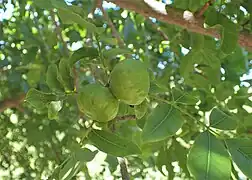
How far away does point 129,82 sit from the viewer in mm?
964

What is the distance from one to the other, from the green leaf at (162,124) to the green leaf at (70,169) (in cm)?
15

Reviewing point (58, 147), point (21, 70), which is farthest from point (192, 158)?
point (58, 147)

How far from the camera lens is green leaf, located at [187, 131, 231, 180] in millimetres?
966

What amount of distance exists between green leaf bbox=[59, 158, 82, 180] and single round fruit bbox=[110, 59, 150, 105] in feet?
0.59

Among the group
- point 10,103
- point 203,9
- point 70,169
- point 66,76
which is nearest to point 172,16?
point 203,9

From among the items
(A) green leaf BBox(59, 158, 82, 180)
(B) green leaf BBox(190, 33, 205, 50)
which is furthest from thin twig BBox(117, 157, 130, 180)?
(B) green leaf BBox(190, 33, 205, 50)

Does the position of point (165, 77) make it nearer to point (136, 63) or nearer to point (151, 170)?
point (151, 170)

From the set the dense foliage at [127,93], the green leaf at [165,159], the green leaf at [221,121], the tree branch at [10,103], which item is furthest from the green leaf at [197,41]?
the tree branch at [10,103]

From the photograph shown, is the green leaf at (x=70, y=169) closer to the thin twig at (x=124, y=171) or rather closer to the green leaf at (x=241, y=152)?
the thin twig at (x=124, y=171)

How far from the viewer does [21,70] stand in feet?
7.51

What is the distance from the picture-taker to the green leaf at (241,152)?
3.34ft

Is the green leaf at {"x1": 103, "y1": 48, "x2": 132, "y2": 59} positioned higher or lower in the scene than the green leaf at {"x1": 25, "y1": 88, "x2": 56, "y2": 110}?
higher

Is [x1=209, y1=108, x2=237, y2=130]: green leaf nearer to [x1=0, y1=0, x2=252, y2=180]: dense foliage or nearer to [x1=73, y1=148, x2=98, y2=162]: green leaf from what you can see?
[x1=0, y1=0, x2=252, y2=180]: dense foliage

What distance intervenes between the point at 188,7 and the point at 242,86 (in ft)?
1.81
